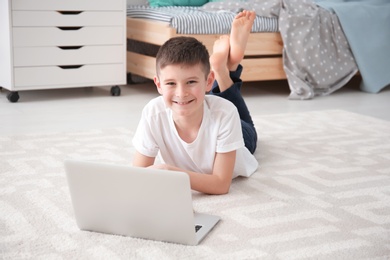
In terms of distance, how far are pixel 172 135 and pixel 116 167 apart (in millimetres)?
406

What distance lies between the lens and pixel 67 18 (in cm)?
299

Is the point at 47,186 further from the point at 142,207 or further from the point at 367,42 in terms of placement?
the point at 367,42

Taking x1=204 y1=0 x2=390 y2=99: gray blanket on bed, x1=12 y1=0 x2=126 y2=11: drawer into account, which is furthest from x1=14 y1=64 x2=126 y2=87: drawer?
x1=204 y1=0 x2=390 y2=99: gray blanket on bed

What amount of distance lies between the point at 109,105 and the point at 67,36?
1.31 feet

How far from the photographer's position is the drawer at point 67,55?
294 cm

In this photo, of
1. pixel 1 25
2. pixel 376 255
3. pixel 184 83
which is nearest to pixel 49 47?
pixel 1 25

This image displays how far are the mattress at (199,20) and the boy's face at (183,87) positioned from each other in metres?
1.46

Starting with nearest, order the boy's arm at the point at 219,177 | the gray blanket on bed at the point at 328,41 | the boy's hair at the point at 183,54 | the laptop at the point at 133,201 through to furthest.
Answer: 1. the laptop at the point at 133,201
2. the boy's hair at the point at 183,54
3. the boy's arm at the point at 219,177
4. the gray blanket on bed at the point at 328,41

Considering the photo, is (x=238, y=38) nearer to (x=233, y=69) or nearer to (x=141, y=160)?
(x=233, y=69)

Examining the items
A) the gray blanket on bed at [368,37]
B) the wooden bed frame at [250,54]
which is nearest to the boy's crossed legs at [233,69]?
the wooden bed frame at [250,54]

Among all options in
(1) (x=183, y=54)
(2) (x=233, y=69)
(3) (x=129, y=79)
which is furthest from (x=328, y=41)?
(1) (x=183, y=54)

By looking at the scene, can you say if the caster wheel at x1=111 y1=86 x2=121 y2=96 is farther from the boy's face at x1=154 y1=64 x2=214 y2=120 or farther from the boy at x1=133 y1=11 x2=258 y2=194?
the boy's face at x1=154 y1=64 x2=214 y2=120

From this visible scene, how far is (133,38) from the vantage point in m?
3.37

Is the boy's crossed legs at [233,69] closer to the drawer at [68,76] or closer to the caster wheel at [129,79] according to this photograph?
the drawer at [68,76]
